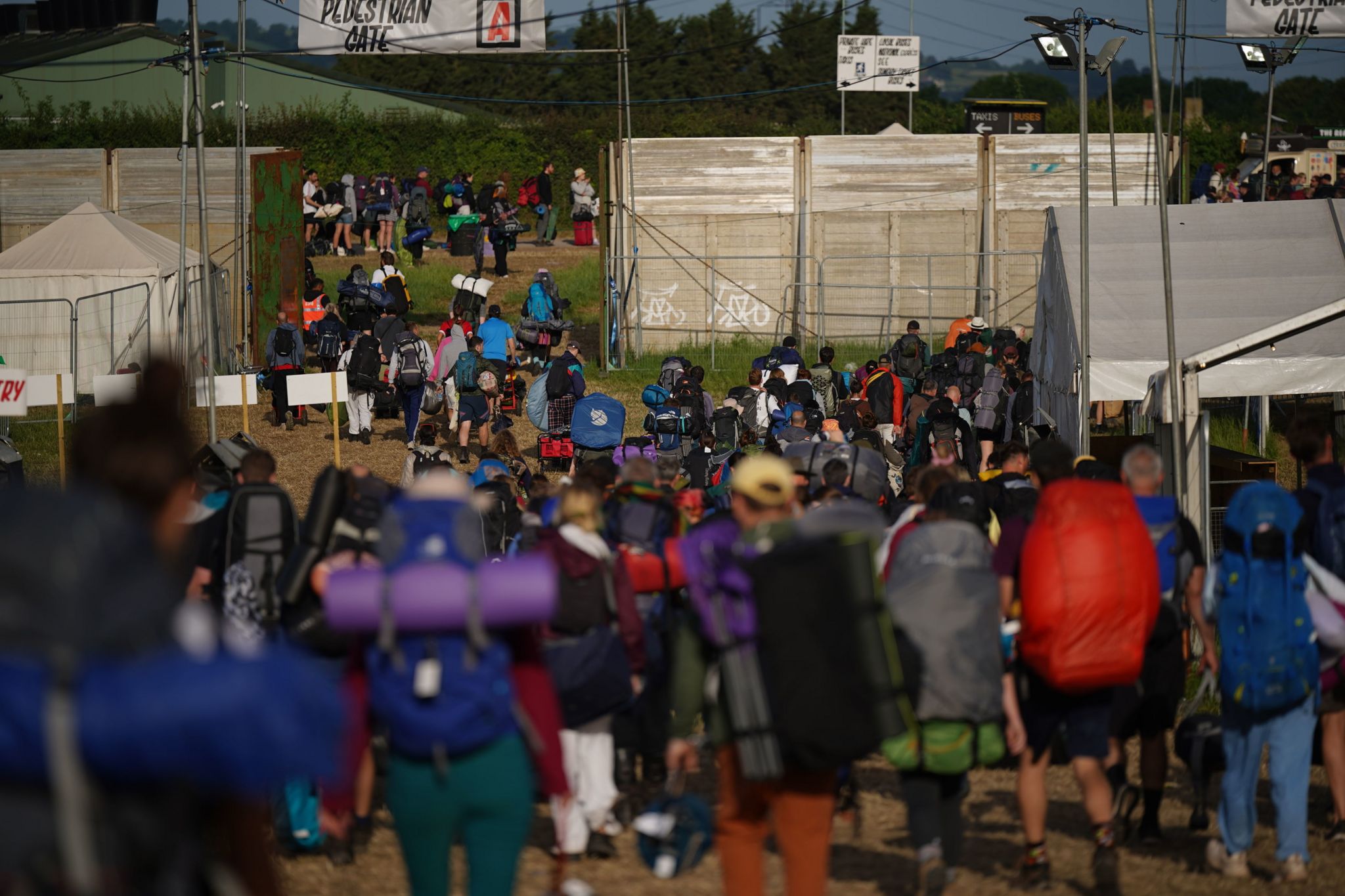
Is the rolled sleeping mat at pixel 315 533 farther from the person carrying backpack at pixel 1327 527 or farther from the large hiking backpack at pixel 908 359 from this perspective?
the large hiking backpack at pixel 908 359

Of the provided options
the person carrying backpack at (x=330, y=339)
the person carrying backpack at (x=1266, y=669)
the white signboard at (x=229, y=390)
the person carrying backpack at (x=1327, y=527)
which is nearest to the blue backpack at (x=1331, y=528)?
the person carrying backpack at (x=1327, y=527)

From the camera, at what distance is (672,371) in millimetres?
18922

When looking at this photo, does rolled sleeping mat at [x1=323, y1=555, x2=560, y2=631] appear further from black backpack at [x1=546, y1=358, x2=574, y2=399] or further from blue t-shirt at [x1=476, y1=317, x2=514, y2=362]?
blue t-shirt at [x1=476, y1=317, x2=514, y2=362]

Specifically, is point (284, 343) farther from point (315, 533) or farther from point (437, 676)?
point (437, 676)

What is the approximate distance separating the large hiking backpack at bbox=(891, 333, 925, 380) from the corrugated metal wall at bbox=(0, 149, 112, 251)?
1826 cm

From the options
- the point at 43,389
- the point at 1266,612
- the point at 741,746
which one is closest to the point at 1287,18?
the point at 43,389

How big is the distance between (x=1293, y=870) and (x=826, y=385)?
13272 mm

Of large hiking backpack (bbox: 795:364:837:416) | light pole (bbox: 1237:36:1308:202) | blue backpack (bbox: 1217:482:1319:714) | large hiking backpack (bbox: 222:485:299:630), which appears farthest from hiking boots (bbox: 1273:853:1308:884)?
light pole (bbox: 1237:36:1308:202)

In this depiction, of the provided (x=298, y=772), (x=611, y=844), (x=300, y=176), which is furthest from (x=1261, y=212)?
(x=300, y=176)

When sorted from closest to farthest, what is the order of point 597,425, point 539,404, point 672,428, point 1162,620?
1. point 1162,620
2. point 672,428
3. point 597,425
4. point 539,404

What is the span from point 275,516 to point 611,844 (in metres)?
2.07

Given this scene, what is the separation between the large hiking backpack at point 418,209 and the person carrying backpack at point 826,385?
1800 centimetres

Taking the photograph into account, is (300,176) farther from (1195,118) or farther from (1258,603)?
(1195,118)

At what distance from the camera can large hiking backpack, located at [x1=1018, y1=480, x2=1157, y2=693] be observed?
554 centimetres
